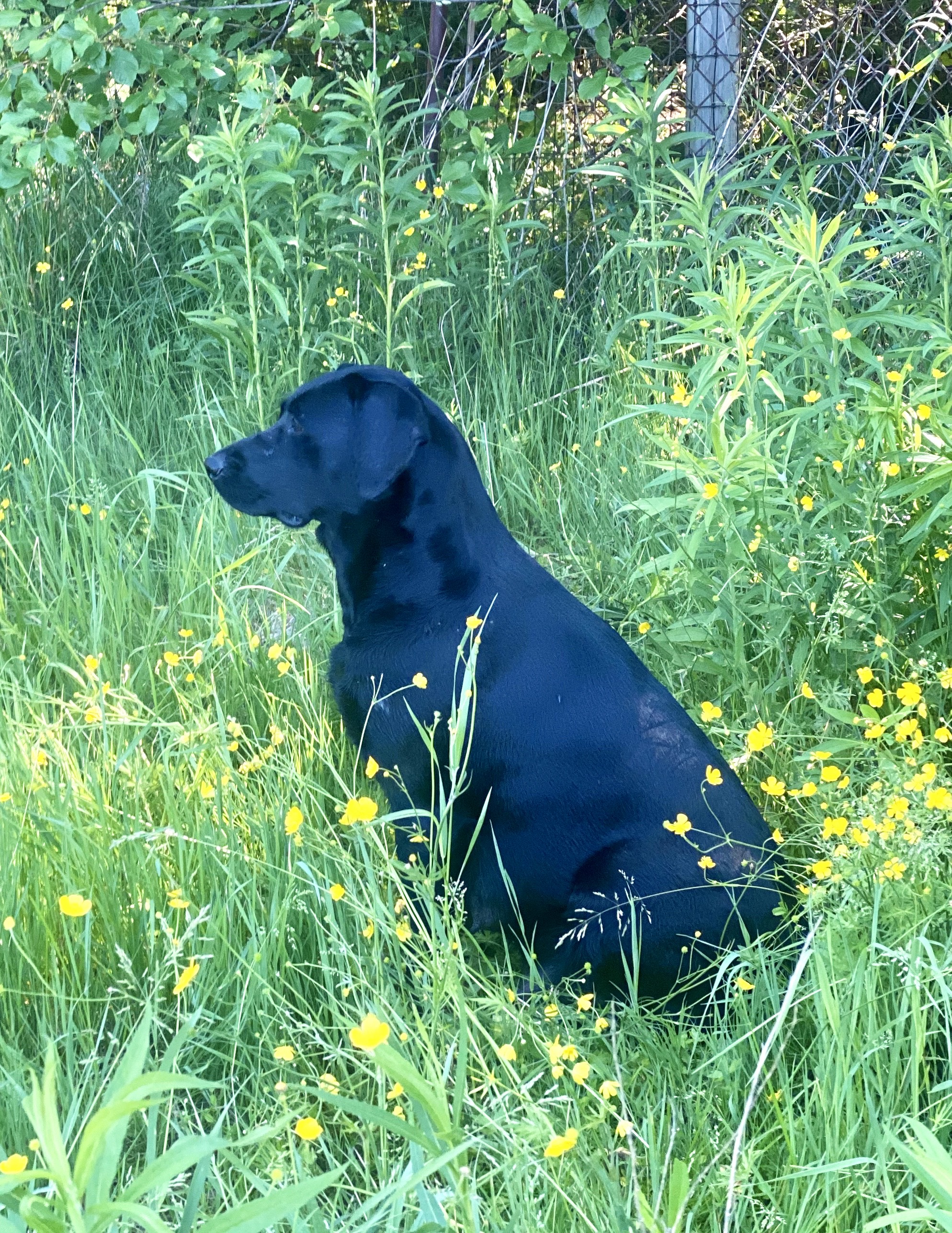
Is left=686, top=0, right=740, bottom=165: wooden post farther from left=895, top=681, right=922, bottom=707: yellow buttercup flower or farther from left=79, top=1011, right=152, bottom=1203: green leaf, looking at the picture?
left=79, top=1011, right=152, bottom=1203: green leaf

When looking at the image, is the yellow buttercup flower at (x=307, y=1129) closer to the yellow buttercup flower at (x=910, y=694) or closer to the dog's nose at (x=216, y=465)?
the yellow buttercup flower at (x=910, y=694)

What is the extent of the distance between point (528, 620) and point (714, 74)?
8.36ft

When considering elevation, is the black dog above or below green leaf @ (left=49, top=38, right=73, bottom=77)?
below

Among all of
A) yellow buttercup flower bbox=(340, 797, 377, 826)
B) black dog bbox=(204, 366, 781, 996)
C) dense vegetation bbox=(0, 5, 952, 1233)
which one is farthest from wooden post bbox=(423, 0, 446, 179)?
yellow buttercup flower bbox=(340, 797, 377, 826)

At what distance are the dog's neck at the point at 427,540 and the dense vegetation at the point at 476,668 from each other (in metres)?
0.26

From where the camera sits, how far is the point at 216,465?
2473 millimetres

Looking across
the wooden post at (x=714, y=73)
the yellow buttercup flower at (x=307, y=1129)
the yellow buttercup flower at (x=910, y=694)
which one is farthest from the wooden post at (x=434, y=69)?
the yellow buttercup flower at (x=307, y=1129)

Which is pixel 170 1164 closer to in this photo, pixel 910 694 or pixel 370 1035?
pixel 370 1035

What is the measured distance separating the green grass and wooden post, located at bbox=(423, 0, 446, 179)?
0.98m

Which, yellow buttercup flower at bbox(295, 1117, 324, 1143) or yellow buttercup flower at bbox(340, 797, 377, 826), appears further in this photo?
yellow buttercup flower at bbox(340, 797, 377, 826)

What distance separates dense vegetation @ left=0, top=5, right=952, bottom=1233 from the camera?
4.89ft

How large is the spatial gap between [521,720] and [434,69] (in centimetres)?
296

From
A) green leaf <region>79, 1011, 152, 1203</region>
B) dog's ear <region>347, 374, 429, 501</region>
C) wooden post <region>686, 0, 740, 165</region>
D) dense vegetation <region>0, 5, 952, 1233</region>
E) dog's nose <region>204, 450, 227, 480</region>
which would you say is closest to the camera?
green leaf <region>79, 1011, 152, 1203</region>

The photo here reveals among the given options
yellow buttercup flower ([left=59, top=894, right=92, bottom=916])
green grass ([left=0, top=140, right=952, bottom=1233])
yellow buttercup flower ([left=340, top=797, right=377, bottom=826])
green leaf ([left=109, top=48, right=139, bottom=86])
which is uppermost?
green leaf ([left=109, top=48, right=139, bottom=86])
